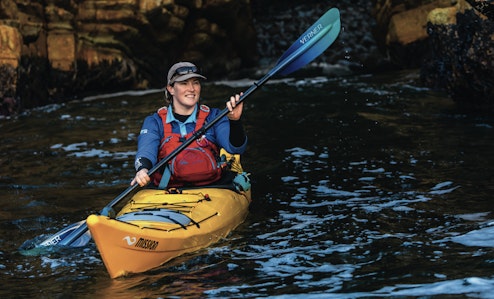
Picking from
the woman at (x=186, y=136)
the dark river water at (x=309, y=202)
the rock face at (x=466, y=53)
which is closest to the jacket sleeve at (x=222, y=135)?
the woman at (x=186, y=136)

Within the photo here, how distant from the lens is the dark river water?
397 centimetres

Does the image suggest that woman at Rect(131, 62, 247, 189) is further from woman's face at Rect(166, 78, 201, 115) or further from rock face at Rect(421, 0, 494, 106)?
rock face at Rect(421, 0, 494, 106)

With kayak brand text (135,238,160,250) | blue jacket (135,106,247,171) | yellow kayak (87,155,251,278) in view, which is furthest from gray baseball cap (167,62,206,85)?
kayak brand text (135,238,160,250)

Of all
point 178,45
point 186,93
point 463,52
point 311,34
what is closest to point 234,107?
point 186,93

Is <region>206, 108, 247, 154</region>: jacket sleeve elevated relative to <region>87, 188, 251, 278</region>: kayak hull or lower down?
elevated

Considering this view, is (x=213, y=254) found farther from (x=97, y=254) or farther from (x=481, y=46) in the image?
→ (x=481, y=46)

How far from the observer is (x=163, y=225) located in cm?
461

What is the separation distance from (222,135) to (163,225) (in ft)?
3.76

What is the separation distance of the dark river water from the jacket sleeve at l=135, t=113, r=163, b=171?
29.8 inches

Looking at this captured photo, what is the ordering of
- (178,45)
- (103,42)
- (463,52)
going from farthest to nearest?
(178,45)
(103,42)
(463,52)

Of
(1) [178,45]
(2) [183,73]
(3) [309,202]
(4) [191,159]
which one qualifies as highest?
(1) [178,45]

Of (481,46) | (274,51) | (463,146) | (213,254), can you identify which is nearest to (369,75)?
(274,51)

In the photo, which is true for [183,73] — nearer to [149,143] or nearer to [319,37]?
[149,143]

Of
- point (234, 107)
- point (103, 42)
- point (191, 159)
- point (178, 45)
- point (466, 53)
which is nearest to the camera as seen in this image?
point (234, 107)
